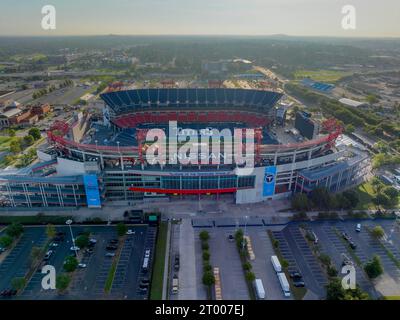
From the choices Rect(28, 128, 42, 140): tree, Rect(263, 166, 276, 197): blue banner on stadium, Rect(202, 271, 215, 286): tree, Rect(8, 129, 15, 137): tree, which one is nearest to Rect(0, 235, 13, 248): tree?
Rect(202, 271, 215, 286): tree

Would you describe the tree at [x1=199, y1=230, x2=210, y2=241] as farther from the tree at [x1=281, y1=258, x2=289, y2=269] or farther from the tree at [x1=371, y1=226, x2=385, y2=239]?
the tree at [x1=371, y1=226, x2=385, y2=239]

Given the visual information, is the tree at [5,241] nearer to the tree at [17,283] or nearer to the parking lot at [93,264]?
the parking lot at [93,264]

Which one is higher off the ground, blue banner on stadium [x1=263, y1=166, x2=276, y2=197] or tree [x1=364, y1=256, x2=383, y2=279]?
blue banner on stadium [x1=263, y1=166, x2=276, y2=197]

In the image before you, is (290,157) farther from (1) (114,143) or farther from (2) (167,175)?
(1) (114,143)

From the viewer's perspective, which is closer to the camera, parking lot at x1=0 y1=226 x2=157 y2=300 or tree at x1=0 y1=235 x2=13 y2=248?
parking lot at x1=0 y1=226 x2=157 y2=300

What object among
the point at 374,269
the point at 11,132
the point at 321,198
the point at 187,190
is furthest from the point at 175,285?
the point at 11,132

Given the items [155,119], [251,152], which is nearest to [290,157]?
Answer: [251,152]

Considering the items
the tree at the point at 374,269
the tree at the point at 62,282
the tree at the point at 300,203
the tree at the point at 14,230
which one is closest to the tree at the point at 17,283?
the tree at the point at 62,282
